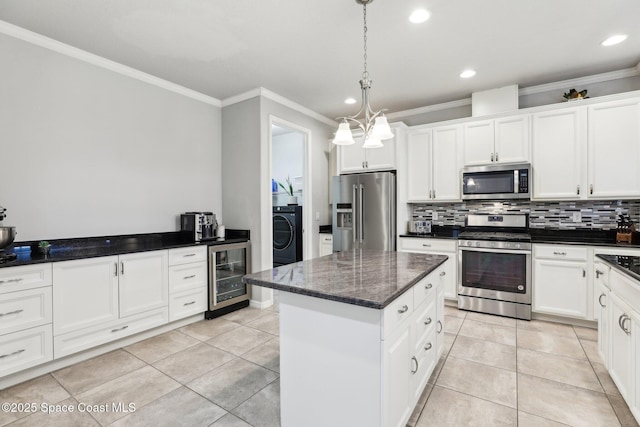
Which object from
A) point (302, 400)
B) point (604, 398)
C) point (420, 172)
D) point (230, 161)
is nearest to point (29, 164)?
point (230, 161)

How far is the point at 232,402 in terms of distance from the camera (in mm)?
1910

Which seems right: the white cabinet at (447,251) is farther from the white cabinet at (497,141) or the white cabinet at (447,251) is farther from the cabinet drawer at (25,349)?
the cabinet drawer at (25,349)

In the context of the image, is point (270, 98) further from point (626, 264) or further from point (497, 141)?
point (626, 264)

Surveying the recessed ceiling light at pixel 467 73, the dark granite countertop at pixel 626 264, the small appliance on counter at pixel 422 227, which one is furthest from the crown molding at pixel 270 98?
the dark granite countertop at pixel 626 264

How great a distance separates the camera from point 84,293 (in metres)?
2.40

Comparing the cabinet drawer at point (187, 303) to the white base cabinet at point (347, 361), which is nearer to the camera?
the white base cabinet at point (347, 361)

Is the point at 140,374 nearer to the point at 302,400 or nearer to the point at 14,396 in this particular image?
the point at 14,396

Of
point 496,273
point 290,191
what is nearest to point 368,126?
point 496,273

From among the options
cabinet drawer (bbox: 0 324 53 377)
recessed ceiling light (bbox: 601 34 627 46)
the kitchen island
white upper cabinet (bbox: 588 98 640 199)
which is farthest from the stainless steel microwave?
cabinet drawer (bbox: 0 324 53 377)

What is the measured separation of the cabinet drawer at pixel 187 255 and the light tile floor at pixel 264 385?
72 centimetres

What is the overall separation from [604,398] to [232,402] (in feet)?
7.74

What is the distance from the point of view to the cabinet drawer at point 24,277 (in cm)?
203

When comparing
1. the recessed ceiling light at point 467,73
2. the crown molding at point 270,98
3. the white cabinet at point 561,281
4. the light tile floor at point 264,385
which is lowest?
the light tile floor at point 264,385

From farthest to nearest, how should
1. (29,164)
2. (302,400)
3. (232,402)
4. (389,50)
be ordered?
1. (389,50)
2. (29,164)
3. (232,402)
4. (302,400)
